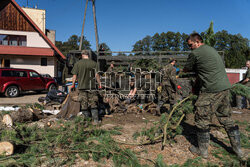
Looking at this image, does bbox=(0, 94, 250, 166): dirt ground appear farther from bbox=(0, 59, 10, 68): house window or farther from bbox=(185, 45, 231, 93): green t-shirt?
bbox=(0, 59, 10, 68): house window

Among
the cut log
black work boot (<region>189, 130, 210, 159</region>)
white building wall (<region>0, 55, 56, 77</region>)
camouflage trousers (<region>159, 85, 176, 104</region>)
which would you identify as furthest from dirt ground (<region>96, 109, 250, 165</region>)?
white building wall (<region>0, 55, 56, 77</region>)

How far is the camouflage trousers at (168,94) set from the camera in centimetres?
643

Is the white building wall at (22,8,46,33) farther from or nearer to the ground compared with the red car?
farther from the ground

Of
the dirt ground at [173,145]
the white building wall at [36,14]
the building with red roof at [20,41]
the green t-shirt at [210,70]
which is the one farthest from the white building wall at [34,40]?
the green t-shirt at [210,70]

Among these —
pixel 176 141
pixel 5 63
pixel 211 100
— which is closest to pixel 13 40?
pixel 5 63

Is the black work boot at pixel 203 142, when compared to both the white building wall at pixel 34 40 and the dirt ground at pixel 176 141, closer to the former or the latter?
the dirt ground at pixel 176 141

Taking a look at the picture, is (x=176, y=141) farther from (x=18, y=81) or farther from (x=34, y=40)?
(x=34, y=40)

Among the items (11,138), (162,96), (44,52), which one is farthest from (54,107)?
(44,52)

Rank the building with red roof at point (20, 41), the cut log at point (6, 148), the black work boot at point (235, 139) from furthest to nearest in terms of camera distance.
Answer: the building with red roof at point (20, 41)
the black work boot at point (235, 139)
the cut log at point (6, 148)

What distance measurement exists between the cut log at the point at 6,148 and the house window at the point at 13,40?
2219 cm

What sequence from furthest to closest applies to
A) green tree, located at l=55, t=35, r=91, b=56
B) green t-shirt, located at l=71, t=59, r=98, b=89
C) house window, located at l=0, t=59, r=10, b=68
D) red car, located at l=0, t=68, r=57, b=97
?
green tree, located at l=55, t=35, r=91, b=56 < house window, located at l=0, t=59, r=10, b=68 < red car, located at l=0, t=68, r=57, b=97 < green t-shirt, located at l=71, t=59, r=98, b=89

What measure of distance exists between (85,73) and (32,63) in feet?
65.0

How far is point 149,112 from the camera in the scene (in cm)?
685

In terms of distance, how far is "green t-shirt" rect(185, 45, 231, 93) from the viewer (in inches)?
123
